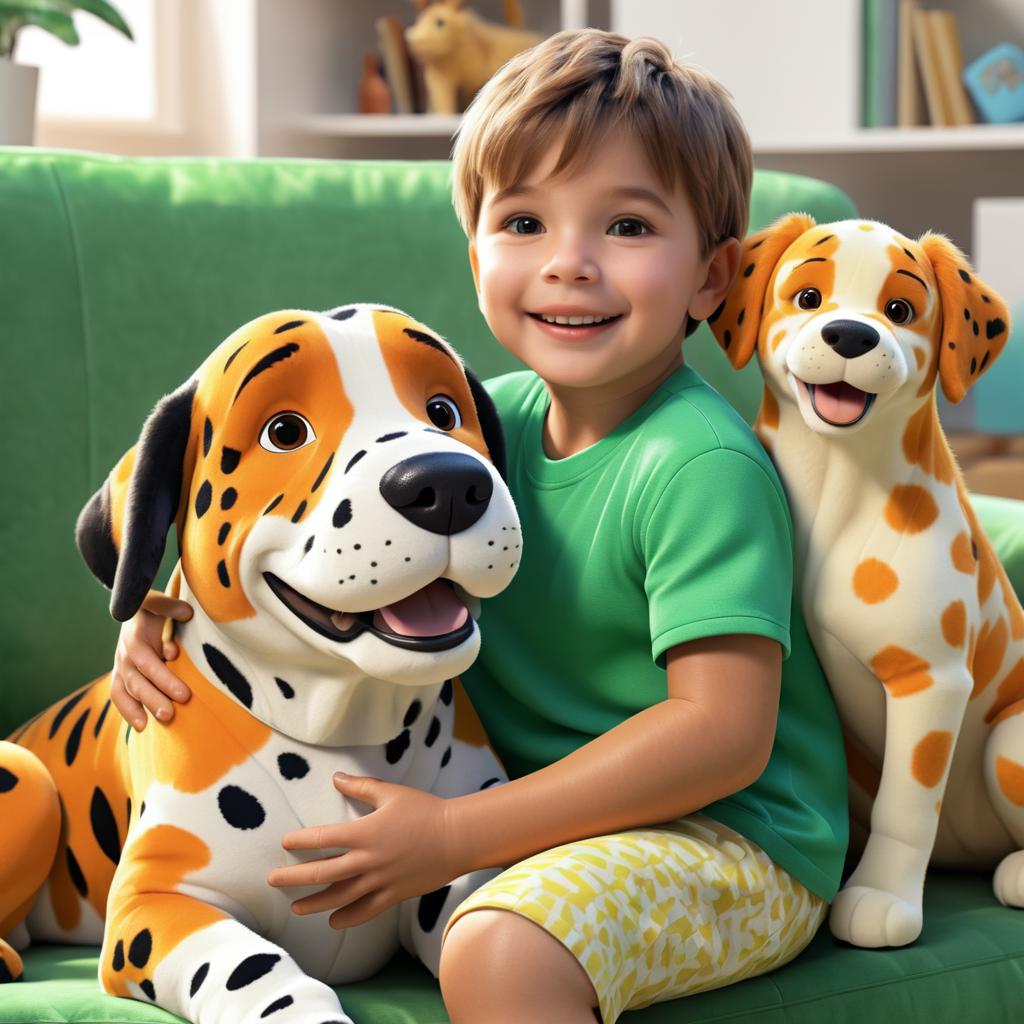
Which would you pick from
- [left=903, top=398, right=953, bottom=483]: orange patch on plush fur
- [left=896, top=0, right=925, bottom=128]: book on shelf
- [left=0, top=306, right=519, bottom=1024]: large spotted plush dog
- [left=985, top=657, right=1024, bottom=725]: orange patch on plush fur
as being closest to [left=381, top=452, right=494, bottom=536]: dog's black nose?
[left=0, top=306, right=519, bottom=1024]: large spotted plush dog

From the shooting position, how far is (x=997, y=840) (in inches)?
45.0

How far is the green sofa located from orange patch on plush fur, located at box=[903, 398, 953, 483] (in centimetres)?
29

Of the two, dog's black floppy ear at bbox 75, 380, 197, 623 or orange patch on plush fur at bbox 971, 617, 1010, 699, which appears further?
orange patch on plush fur at bbox 971, 617, 1010, 699

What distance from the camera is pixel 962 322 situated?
103cm

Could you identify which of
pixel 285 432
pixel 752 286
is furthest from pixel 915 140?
pixel 285 432

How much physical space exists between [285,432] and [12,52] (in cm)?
133

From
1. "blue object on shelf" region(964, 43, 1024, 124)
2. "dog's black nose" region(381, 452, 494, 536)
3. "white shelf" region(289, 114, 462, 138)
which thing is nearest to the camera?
"dog's black nose" region(381, 452, 494, 536)

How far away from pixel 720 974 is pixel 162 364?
739mm

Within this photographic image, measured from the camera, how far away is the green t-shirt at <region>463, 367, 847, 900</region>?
98 centimetres

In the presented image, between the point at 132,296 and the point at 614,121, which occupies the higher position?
the point at 614,121

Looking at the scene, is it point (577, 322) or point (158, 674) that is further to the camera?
point (577, 322)

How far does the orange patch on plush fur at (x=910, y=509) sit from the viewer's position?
3.43 ft

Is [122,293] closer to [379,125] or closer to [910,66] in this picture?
[379,125]

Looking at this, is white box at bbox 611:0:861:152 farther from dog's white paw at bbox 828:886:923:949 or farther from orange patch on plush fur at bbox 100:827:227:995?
orange patch on plush fur at bbox 100:827:227:995
